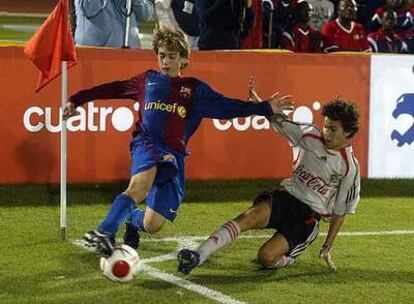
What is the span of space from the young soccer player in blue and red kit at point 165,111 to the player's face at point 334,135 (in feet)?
1.12

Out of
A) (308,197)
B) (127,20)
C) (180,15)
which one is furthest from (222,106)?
(180,15)

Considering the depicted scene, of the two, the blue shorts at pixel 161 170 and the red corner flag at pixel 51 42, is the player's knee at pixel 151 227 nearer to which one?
the blue shorts at pixel 161 170

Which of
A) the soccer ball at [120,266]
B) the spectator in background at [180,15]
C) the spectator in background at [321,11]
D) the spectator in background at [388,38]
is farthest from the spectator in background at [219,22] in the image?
the soccer ball at [120,266]

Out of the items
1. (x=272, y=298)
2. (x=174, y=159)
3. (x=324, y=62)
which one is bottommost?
(x=272, y=298)

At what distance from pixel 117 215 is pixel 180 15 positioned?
588cm

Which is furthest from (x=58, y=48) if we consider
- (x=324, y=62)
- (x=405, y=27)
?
(x=405, y=27)

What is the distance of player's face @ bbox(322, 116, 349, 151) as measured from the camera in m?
7.50

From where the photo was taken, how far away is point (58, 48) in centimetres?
811

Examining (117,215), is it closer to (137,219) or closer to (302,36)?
(137,219)

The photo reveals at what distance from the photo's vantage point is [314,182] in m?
7.69

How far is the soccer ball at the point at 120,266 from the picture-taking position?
651 cm

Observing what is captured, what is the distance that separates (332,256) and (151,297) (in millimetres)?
1935

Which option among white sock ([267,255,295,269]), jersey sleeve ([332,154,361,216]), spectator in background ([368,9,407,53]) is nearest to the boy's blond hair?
jersey sleeve ([332,154,361,216])

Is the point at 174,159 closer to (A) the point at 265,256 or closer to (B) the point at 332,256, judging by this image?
(A) the point at 265,256
